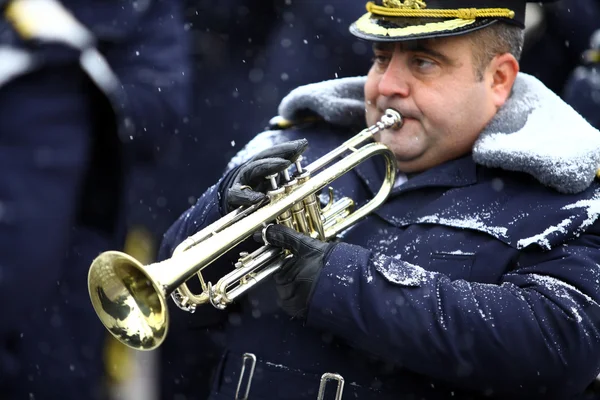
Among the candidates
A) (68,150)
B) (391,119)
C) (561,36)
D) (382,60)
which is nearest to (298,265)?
(391,119)

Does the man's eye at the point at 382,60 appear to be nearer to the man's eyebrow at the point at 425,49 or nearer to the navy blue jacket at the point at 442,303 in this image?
the man's eyebrow at the point at 425,49

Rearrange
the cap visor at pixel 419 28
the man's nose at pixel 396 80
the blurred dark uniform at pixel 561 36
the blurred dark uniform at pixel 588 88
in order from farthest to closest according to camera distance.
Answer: the blurred dark uniform at pixel 561 36 < the blurred dark uniform at pixel 588 88 < the man's nose at pixel 396 80 < the cap visor at pixel 419 28

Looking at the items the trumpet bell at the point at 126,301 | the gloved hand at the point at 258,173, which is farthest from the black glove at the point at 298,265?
the trumpet bell at the point at 126,301

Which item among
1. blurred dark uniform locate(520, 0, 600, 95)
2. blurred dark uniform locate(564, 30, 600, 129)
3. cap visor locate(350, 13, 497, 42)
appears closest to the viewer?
cap visor locate(350, 13, 497, 42)

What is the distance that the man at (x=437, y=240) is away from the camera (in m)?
3.11

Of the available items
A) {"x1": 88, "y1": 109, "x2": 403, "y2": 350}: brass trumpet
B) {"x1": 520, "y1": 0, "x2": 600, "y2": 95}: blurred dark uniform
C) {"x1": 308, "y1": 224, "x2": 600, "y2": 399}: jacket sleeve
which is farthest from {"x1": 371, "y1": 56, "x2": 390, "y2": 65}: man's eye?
{"x1": 520, "y1": 0, "x2": 600, "y2": 95}: blurred dark uniform

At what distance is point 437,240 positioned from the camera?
11.2 ft

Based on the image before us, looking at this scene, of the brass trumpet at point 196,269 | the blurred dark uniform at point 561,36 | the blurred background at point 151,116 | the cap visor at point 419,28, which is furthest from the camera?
the blurred dark uniform at point 561,36

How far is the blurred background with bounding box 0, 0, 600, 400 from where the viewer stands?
3709 millimetres

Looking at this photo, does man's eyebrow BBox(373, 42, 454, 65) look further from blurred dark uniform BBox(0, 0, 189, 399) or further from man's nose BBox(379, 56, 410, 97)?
blurred dark uniform BBox(0, 0, 189, 399)

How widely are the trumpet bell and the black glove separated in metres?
0.39

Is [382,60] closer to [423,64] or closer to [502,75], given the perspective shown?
[423,64]

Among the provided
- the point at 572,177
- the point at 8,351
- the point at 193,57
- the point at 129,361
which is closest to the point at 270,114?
the point at 193,57

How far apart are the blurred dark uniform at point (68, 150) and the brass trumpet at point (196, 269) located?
2.38 feet
